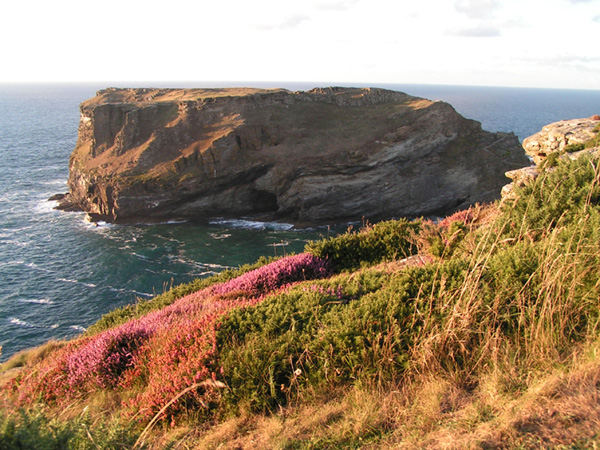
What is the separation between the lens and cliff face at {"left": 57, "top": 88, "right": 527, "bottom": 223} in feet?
167


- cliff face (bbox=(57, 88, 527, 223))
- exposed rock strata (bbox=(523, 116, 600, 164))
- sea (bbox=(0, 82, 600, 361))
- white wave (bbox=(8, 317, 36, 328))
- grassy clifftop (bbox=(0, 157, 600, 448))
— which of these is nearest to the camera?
grassy clifftop (bbox=(0, 157, 600, 448))

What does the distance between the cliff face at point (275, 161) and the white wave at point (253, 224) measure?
179 centimetres

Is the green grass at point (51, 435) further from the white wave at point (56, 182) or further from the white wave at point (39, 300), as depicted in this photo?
the white wave at point (56, 182)

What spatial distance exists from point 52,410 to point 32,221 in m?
51.3

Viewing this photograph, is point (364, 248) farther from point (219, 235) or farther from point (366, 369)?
point (219, 235)

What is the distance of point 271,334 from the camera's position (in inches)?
242

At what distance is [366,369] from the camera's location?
5238 millimetres

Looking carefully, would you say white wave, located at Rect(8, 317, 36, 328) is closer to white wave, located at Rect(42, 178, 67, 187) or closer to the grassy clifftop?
the grassy clifftop

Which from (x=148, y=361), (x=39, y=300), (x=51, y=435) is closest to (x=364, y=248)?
(x=148, y=361)

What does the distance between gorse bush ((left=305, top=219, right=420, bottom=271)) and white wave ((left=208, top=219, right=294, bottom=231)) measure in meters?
36.0

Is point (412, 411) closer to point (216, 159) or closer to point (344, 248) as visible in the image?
point (344, 248)

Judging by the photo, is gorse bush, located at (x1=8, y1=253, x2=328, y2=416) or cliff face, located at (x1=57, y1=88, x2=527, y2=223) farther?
cliff face, located at (x1=57, y1=88, x2=527, y2=223)

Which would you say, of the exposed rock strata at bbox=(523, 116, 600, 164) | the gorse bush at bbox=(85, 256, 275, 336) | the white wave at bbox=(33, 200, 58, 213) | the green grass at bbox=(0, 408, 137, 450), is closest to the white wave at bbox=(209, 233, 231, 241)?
the white wave at bbox=(33, 200, 58, 213)

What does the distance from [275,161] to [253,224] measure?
32.0 ft
